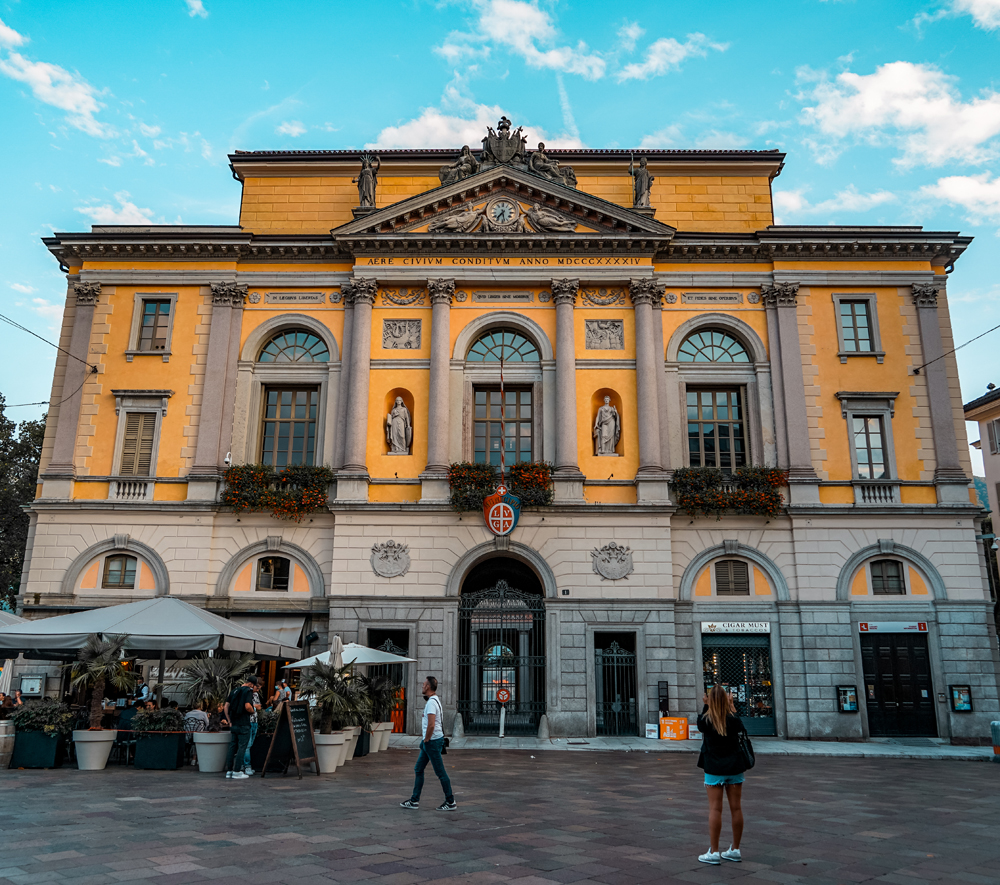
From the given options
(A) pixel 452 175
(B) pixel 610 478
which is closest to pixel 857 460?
(B) pixel 610 478

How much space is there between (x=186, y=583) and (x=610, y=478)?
13.3 metres

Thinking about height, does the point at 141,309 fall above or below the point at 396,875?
above

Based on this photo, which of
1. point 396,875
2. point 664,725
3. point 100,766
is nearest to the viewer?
point 396,875

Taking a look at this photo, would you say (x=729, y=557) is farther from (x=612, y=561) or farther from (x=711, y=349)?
(x=711, y=349)

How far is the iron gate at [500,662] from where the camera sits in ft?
78.1

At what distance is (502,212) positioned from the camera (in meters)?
27.0

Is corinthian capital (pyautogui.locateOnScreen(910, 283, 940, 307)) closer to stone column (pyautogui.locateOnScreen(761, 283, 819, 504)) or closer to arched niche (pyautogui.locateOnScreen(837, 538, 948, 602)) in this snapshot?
stone column (pyautogui.locateOnScreen(761, 283, 819, 504))

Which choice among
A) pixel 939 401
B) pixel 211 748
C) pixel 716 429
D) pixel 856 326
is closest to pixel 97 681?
pixel 211 748

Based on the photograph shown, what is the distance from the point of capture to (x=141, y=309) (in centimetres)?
2733

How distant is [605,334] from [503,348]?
336 centimetres

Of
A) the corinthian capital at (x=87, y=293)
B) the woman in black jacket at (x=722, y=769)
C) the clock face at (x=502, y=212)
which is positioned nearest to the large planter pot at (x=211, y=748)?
the woman in black jacket at (x=722, y=769)

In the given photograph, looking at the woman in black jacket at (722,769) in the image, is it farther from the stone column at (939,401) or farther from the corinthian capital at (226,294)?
the corinthian capital at (226,294)

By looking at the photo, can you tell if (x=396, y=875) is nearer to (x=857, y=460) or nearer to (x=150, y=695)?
(x=150, y=695)

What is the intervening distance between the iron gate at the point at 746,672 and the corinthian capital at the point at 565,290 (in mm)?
11326
